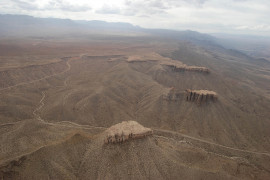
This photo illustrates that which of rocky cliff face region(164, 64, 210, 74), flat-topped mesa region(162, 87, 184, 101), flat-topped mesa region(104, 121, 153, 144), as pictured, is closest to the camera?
A: flat-topped mesa region(104, 121, 153, 144)

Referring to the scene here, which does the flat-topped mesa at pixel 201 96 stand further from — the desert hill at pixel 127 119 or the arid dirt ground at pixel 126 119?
the arid dirt ground at pixel 126 119

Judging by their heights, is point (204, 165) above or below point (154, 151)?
below

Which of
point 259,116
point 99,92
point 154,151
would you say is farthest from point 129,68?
point 154,151

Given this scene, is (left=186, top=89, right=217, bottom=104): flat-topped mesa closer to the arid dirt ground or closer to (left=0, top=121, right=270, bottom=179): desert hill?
the arid dirt ground

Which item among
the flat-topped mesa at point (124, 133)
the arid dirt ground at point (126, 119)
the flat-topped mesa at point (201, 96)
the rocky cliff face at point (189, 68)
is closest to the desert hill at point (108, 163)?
the arid dirt ground at point (126, 119)

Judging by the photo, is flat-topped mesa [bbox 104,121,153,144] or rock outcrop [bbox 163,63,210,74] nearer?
flat-topped mesa [bbox 104,121,153,144]

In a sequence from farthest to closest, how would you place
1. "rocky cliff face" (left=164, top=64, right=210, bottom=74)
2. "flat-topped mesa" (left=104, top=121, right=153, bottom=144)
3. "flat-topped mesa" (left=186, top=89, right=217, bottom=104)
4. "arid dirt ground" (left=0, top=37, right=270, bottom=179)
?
"rocky cliff face" (left=164, top=64, right=210, bottom=74)
"flat-topped mesa" (left=186, top=89, right=217, bottom=104)
"flat-topped mesa" (left=104, top=121, right=153, bottom=144)
"arid dirt ground" (left=0, top=37, right=270, bottom=179)

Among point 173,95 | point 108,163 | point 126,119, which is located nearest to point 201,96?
point 173,95

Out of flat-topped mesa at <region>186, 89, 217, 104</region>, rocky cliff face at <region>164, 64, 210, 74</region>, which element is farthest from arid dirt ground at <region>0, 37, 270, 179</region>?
rocky cliff face at <region>164, 64, 210, 74</region>

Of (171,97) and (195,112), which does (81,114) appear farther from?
(195,112)
